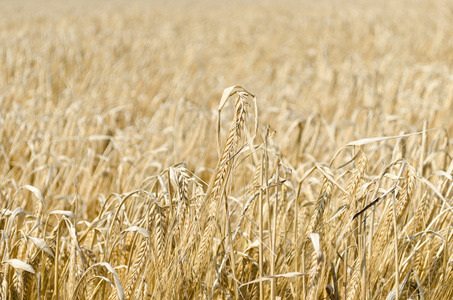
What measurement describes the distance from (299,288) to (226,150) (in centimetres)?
45

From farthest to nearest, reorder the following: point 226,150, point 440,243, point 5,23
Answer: point 5,23
point 440,243
point 226,150

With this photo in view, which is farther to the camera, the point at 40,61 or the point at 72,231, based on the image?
the point at 40,61

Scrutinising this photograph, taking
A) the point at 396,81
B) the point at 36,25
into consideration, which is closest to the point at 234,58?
the point at 396,81

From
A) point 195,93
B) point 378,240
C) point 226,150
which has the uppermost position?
point 226,150

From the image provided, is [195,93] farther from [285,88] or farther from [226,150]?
[226,150]

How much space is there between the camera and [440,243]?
138 cm

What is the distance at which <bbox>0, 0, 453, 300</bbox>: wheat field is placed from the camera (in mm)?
1068

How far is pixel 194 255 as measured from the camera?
1.10m

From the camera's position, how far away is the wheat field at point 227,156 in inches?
Result: 42.1

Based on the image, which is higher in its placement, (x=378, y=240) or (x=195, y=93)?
(x=378, y=240)

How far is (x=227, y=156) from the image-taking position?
93 centimetres

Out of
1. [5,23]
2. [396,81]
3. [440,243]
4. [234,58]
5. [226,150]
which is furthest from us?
[5,23]

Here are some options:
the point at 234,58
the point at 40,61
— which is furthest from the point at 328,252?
the point at 234,58

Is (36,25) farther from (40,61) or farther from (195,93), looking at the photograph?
(195,93)
